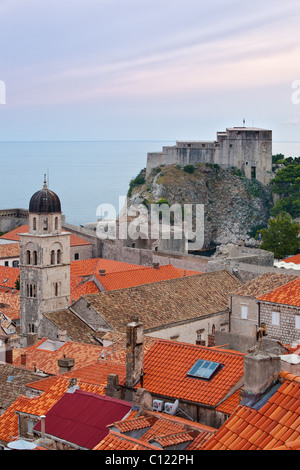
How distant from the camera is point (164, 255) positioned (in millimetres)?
45531

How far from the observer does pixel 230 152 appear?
89.8 meters

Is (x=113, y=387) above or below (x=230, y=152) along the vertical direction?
below

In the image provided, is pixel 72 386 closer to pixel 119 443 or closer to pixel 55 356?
pixel 119 443

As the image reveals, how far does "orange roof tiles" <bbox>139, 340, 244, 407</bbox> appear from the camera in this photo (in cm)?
1348

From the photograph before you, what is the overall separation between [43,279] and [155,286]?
502 cm

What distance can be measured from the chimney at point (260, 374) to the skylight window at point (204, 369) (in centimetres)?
471

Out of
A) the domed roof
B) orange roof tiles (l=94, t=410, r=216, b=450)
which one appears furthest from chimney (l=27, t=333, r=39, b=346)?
orange roof tiles (l=94, t=410, r=216, b=450)

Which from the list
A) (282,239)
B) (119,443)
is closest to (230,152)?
(282,239)

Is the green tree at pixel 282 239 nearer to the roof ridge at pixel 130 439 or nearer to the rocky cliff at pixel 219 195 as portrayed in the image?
the rocky cliff at pixel 219 195

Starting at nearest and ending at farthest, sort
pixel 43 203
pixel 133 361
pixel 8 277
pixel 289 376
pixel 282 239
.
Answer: pixel 289 376 < pixel 133 361 < pixel 43 203 < pixel 8 277 < pixel 282 239

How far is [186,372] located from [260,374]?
17.6ft

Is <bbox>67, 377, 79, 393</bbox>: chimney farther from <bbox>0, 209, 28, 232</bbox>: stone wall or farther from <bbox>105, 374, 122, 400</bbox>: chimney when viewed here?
<bbox>0, 209, 28, 232</bbox>: stone wall

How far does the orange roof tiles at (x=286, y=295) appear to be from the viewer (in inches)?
1012
